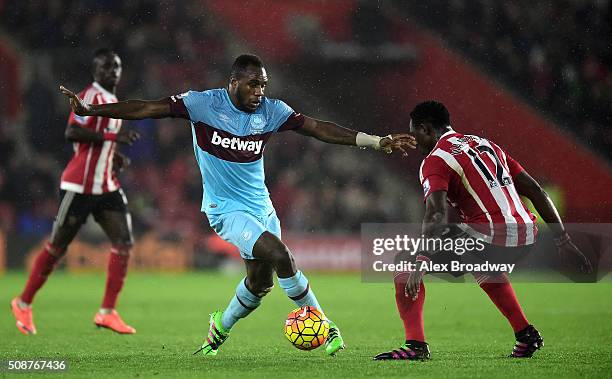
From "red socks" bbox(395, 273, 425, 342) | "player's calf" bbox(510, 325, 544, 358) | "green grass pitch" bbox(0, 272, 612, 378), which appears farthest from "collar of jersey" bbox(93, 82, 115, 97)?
"player's calf" bbox(510, 325, 544, 358)

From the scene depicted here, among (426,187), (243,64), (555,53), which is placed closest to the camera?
(426,187)

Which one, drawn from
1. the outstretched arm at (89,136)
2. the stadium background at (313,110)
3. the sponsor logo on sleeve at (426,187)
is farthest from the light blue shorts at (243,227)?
the stadium background at (313,110)

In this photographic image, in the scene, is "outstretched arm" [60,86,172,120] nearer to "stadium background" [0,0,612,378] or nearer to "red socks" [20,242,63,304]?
"red socks" [20,242,63,304]

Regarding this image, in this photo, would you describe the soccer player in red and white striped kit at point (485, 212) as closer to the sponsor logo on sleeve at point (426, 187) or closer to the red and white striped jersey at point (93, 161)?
the sponsor logo on sleeve at point (426, 187)

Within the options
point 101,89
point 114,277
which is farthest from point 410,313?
point 101,89

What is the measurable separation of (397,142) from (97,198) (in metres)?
3.45

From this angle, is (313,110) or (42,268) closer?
(42,268)

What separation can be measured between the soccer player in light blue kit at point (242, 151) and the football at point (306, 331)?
0.66ft

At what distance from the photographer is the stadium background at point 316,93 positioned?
1551 centimetres

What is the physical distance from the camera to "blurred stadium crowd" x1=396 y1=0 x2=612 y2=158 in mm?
15336

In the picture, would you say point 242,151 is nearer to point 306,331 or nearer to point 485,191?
point 306,331

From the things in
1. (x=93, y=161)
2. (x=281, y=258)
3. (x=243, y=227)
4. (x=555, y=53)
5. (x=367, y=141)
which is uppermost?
(x=555, y=53)

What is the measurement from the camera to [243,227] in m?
6.27

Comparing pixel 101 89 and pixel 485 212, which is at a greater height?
pixel 101 89
